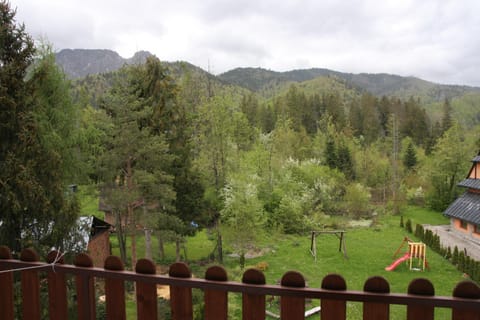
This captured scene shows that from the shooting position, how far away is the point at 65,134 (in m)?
7.10

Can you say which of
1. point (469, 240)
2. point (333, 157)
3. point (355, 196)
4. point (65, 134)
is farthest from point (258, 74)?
point (65, 134)

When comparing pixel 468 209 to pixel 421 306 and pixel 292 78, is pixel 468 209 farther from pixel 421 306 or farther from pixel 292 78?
pixel 292 78

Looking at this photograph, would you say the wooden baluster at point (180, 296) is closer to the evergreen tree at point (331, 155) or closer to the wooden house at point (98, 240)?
the wooden house at point (98, 240)

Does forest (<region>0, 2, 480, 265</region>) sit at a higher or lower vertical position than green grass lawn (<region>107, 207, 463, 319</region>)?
Answer: higher

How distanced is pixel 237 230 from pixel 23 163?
10.2m

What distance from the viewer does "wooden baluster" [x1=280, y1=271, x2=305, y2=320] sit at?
1.59m

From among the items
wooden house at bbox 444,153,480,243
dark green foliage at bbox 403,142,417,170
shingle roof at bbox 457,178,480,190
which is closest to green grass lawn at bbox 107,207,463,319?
wooden house at bbox 444,153,480,243

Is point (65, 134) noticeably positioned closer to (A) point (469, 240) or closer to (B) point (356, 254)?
(B) point (356, 254)

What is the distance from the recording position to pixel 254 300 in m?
1.63

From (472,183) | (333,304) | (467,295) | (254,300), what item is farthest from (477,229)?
(254,300)

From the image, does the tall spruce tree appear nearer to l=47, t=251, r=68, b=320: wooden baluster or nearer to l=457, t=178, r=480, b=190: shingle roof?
l=47, t=251, r=68, b=320: wooden baluster

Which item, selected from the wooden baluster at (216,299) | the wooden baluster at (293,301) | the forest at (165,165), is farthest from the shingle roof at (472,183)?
the wooden baluster at (216,299)

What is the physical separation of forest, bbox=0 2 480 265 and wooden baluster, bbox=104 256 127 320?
4.13 metres

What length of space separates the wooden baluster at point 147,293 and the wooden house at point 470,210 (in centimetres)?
1776
